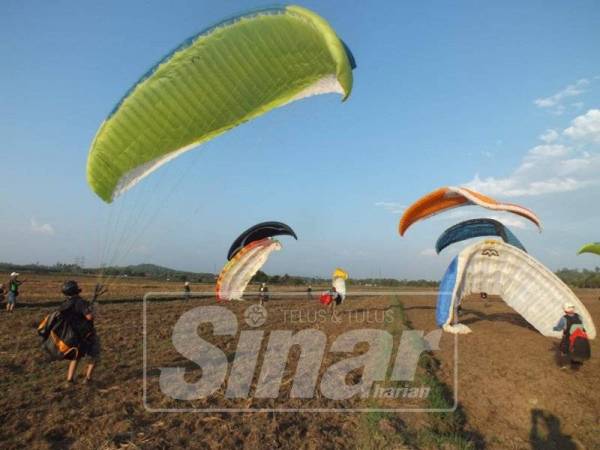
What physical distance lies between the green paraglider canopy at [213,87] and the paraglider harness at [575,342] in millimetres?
8292

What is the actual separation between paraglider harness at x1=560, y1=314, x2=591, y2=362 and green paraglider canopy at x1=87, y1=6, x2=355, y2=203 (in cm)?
829

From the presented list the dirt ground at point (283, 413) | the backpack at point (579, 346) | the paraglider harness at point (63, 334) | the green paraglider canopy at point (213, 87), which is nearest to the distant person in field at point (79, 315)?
the paraglider harness at point (63, 334)

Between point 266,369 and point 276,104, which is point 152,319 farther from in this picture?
point 276,104

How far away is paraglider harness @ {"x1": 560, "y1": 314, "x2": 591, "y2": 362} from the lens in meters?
9.40

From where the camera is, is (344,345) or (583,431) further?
(344,345)

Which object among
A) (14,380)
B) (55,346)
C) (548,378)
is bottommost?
(14,380)

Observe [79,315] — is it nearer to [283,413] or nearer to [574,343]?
[283,413]

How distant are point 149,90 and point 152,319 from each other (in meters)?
14.2

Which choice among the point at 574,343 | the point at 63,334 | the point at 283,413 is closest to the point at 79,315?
the point at 63,334

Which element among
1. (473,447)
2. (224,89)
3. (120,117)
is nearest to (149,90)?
(120,117)

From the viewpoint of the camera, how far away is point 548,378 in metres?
8.85

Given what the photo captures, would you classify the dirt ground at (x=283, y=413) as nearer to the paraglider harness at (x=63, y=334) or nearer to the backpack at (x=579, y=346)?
the backpack at (x=579, y=346)

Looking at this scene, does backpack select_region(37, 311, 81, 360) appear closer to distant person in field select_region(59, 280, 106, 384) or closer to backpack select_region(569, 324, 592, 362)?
distant person in field select_region(59, 280, 106, 384)

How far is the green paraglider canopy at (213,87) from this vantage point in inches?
197
